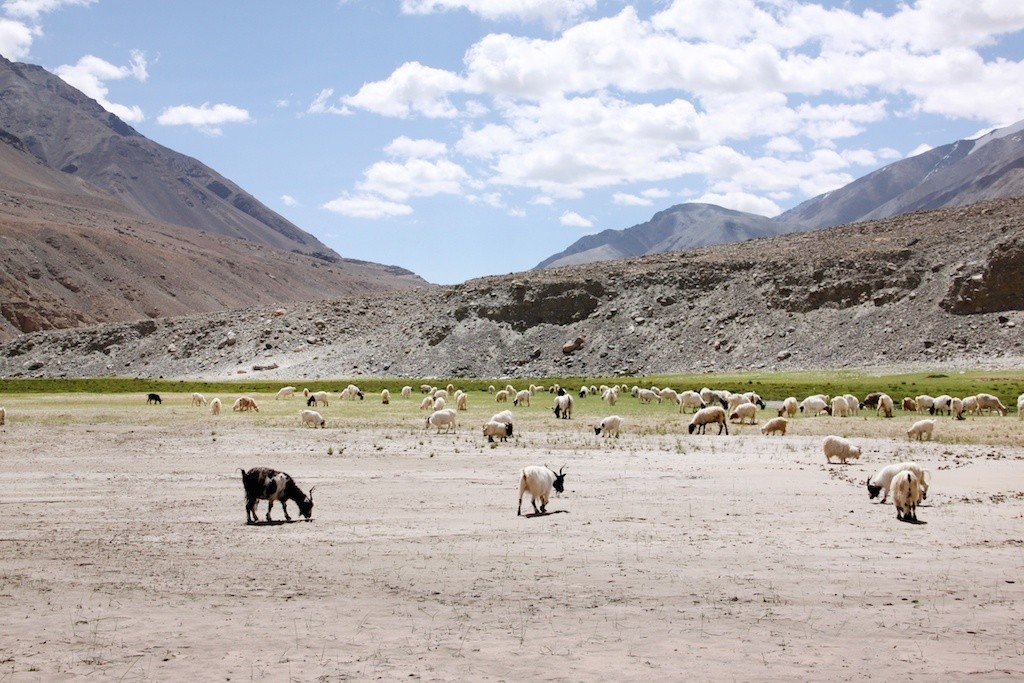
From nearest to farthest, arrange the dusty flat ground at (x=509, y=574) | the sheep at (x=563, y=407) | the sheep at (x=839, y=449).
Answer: the dusty flat ground at (x=509, y=574) → the sheep at (x=839, y=449) → the sheep at (x=563, y=407)

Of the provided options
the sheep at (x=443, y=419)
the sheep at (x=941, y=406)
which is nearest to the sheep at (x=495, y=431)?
the sheep at (x=443, y=419)

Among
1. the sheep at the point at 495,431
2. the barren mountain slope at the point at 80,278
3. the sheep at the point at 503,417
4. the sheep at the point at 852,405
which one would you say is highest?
the barren mountain slope at the point at 80,278

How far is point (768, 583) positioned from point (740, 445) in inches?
681

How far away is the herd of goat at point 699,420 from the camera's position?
627 inches

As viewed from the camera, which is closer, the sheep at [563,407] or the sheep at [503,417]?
the sheep at [503,417]

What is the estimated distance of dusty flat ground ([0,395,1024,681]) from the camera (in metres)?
8.77

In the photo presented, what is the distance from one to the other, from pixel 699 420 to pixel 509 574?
21682 mm

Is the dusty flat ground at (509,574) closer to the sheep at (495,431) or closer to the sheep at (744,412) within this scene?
the sheep at (495,431)

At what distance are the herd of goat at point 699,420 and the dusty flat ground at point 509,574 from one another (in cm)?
52

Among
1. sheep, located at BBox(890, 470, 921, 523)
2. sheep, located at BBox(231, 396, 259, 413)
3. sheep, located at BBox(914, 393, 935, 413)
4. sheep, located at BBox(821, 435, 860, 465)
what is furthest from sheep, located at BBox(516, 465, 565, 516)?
sheep, located at BBox(231, 396, 259, 413)

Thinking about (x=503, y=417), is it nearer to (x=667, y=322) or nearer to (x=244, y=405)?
(x=244, y=405)

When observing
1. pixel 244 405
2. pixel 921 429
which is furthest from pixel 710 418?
pixel 244 405

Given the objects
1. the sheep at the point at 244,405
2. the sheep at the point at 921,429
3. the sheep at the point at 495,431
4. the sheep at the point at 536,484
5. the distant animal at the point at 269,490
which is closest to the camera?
the distant animal at the point at 269,490

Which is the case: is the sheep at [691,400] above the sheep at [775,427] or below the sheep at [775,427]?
above
